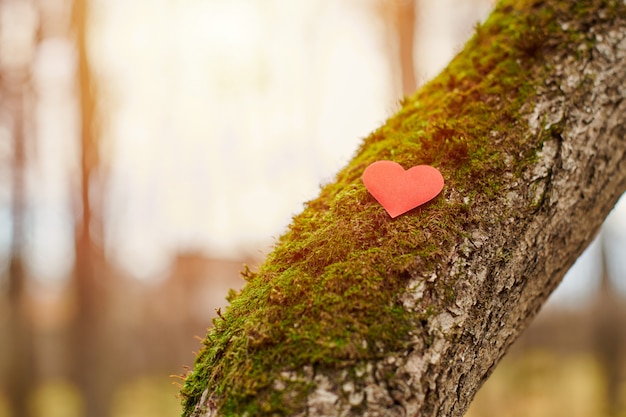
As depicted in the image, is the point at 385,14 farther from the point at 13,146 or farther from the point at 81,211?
the point at 13,146

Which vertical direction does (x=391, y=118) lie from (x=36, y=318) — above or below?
below

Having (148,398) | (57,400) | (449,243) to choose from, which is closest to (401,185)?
(449,243)

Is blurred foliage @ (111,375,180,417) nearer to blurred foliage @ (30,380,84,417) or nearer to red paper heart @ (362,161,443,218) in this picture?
blurred foliage @ (30,380,84,417)

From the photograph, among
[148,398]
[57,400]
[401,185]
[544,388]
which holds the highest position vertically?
[148,398]

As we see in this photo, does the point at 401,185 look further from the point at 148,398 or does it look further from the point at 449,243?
the point at 148,398

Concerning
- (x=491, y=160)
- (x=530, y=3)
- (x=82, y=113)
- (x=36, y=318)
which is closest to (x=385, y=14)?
(x=82, y=113)

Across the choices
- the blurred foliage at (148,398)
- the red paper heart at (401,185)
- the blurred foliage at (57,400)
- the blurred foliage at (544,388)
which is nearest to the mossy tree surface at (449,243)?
the red paper heart at (401,185)
